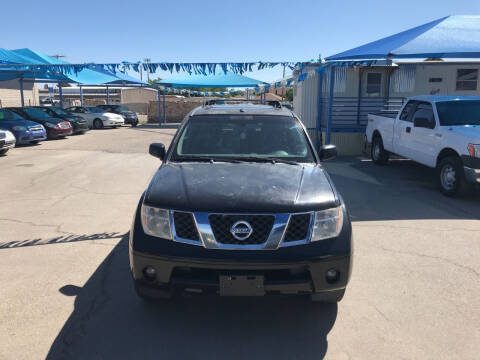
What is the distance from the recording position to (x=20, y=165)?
447 inches

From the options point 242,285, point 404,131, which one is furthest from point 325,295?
point 404,131

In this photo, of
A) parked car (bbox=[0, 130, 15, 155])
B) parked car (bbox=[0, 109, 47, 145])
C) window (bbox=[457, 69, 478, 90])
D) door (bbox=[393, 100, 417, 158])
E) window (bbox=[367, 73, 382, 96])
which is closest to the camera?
door (bbox=[393, 100, 417, 158])

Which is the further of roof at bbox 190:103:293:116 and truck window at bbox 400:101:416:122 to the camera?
truck window at bbox 400:101:416:122

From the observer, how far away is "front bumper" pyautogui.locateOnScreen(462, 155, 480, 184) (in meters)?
7.10

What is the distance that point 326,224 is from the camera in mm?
3131

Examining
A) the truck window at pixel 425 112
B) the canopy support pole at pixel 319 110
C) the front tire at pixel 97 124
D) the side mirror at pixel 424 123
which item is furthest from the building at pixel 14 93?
the side mirror at pixel 424 123

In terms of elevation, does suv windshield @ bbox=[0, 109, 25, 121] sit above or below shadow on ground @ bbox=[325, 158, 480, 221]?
above

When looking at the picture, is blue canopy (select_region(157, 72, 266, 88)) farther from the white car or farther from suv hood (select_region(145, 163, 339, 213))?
suv hood (select_region(145, 163, 339, 213))

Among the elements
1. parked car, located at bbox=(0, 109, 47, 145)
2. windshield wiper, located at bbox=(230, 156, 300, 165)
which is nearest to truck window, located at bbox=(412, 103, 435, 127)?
windshield wiper, located at bbox=(230, 156, 300, 165)

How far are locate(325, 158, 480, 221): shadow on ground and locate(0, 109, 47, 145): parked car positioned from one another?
1145 centimetres

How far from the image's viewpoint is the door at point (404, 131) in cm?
933

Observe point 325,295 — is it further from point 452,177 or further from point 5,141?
point 5,141

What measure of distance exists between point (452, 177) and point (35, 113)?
17.3 meters

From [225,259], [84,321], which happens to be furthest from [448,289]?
[84,321]
